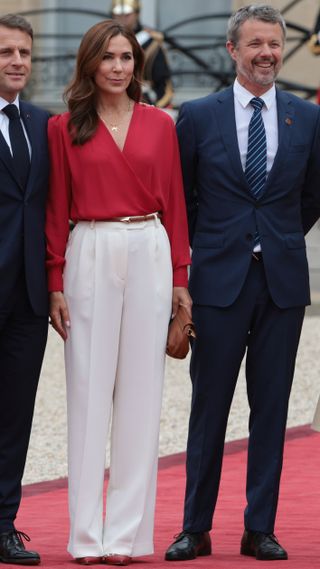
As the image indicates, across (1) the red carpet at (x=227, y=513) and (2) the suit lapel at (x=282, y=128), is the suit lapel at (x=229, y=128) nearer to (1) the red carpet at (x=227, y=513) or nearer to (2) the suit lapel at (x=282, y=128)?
(2) the suit lapel at (x=282, y=128)

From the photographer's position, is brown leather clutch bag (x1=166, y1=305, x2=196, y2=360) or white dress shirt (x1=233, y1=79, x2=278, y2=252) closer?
brown leather clutch bag (x1=166, y1=305, x2=196, y2=360)

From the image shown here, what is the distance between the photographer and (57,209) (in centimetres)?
577

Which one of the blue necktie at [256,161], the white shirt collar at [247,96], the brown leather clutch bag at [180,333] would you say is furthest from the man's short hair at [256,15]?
the brown leather clutch bag at [180,333]

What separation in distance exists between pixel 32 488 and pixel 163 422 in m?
1.93

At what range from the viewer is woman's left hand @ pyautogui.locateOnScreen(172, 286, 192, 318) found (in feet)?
19.0

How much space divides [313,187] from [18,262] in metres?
1.08

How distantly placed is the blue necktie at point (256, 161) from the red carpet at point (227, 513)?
1093 millimetres

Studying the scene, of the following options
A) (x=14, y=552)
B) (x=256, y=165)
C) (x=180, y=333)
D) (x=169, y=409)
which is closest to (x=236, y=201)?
(x=256, y=165)

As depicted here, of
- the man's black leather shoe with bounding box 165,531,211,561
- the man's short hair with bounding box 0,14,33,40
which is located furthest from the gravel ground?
the man's short hair with bounding box 0,14,33,40

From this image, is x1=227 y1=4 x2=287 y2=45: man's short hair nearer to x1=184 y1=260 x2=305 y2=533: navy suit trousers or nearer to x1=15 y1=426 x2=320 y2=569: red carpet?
x1=184 y1=260 x2=305 y2=533: navy suit trousers

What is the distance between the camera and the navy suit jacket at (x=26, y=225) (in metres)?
5.68

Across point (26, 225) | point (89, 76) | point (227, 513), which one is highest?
point (89, 76)

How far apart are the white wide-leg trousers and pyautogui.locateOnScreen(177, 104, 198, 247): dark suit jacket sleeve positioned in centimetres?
23

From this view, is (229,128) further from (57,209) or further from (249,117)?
(57,209)
